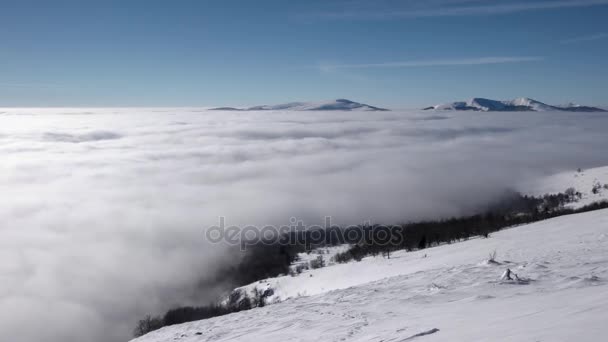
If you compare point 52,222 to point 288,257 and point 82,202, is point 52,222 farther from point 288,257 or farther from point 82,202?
point 288,257

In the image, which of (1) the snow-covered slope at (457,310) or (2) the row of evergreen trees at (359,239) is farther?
(2) the row of evergreen trees at (359,239)

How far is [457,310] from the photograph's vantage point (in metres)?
18.4

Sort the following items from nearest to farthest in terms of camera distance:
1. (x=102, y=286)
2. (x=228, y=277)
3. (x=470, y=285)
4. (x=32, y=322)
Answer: (x=470, y=285) < (x=32, y=322) < (x=102, y=286) < (x=228, y=277)

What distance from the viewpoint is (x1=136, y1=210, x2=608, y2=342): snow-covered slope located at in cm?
1335

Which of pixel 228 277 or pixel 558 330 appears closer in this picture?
pixel 558 330

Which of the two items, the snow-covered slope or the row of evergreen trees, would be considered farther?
the row of evergreen trees

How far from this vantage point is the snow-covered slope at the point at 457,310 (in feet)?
43.8

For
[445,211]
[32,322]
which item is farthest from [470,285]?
[445,211]

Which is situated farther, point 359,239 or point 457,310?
point 359,239

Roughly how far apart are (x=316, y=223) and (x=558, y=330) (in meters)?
173

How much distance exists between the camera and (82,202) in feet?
530

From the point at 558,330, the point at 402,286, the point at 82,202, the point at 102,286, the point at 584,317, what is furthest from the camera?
the point at 82,202

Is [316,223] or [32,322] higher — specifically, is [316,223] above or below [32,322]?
above

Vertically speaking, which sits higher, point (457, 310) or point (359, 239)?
point (457, 310)
